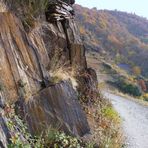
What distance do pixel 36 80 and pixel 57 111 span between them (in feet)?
2.53

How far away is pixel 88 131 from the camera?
9461 millimetres

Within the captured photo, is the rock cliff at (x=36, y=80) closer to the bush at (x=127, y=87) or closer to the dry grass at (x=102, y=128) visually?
the dry grass at (x=102, y=128)

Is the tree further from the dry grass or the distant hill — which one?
the dry grass

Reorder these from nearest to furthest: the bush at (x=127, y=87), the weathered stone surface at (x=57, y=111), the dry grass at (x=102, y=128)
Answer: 1. the weathered stone surface at (x=57, y=111)
2. the dry grass at (x=102, y=128)
3. the bush at (x=127, y=87)

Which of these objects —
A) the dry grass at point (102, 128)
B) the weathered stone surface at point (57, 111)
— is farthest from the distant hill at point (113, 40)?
the weathered stone surface at point (57, 111)

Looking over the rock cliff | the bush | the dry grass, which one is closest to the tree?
the bush

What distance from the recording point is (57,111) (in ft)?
28.4

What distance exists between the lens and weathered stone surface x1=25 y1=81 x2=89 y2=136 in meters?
8.09

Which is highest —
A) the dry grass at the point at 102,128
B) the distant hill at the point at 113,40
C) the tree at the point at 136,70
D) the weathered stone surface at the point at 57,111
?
the weathered stone surface at the point at 57,111

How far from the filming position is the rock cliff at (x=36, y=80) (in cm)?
775

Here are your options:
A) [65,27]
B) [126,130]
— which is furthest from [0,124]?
[126,130]

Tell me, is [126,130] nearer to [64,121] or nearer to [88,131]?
[88,131]

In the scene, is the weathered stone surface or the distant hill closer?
the weathered stone surface

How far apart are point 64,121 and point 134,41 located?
103 meters
